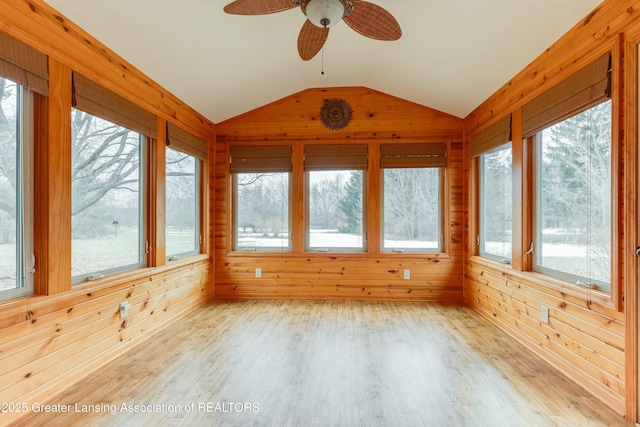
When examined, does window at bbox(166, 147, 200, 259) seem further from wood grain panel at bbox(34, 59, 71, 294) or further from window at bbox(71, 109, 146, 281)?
wood grain panel at bbox(34, 59, 71, 294)

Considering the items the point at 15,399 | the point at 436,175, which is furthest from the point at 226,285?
the point at 436,175

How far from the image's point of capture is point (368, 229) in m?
4.26

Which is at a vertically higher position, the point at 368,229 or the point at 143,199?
the point at 143,199

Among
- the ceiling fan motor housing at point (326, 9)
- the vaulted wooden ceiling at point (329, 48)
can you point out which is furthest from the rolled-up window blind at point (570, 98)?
the ceiling fan motor housing at point (326, 9)

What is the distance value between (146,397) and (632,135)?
328 centimetres

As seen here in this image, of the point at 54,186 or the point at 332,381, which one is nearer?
the point at 54,186

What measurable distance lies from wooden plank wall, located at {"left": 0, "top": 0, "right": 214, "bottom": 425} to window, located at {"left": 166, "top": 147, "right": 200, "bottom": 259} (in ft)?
2.56

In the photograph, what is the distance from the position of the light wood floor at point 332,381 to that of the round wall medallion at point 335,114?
100.0 inches

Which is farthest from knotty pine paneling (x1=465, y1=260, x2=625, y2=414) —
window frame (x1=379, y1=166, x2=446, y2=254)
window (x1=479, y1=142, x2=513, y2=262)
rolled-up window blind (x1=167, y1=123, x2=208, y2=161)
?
rolled-up window blind (x1=167, y1=123, x2=208, y2=161)

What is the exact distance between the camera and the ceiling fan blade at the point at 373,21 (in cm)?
186

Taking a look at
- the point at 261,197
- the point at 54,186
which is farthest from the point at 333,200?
the point at 54,186

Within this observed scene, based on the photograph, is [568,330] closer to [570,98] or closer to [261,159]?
[570,98]

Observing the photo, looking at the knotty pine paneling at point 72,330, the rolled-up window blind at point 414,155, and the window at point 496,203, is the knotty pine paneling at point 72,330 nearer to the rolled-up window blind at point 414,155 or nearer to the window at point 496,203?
the rolled-up window blind at point 414,155

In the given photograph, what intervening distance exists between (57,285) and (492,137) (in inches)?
158
